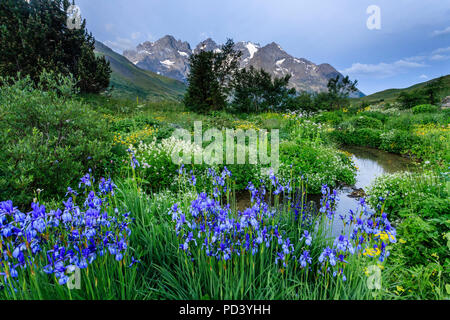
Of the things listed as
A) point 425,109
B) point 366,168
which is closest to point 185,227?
point 366,168

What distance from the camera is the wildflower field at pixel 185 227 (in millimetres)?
1520

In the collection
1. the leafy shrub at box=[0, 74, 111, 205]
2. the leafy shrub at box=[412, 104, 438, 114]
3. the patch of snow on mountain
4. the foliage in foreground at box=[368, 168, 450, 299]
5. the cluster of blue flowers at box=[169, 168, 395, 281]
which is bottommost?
the foliage in foreground at box=[368, 168, 450, 299]

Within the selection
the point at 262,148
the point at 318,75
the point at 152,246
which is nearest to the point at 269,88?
the point at 262,148

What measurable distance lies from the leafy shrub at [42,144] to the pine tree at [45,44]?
1404 centimetres

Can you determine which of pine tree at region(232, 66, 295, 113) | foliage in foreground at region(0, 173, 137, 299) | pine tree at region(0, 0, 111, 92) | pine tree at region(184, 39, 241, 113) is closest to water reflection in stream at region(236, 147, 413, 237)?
foliage in foreground at region(0, 173, 137, 299)

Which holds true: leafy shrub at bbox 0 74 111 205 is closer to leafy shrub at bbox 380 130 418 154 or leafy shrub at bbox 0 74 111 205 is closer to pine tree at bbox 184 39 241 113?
leafy shrub at bbox 380 130 418 154

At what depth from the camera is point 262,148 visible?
7.14m

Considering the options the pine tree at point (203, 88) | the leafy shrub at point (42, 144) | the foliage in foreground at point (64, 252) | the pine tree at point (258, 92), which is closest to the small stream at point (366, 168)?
the foliage in foreground at point (64, 252)

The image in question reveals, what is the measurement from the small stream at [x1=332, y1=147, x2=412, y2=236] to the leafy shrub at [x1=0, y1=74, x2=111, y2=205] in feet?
16.4

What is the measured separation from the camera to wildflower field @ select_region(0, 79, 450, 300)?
152 centimetres

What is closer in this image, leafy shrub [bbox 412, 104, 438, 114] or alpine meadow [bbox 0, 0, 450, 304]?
alpine meadow [bbox 0, 0, 450, 304]

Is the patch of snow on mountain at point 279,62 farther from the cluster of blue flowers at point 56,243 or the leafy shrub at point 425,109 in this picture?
the cluster of blue flowers at point 56,243
